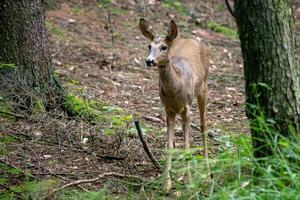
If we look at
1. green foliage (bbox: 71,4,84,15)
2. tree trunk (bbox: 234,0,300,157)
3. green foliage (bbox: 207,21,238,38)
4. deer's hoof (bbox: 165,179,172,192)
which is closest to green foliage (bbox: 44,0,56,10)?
green foliage (bbox: 71,4,84,15)

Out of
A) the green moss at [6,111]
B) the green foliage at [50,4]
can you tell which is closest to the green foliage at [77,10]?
the green foliage at [50,4]

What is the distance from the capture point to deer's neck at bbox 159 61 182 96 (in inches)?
239

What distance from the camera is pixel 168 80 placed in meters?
6.11

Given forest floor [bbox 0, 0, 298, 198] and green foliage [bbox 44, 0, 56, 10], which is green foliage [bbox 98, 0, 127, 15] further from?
green foliage [bbox 44, 0, 56, 10]

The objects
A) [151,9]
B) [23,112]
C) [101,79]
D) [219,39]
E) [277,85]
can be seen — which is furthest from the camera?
[151,9]

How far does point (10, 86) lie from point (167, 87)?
1.65 m

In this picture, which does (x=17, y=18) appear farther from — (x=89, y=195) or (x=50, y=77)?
(x=89, y=195)

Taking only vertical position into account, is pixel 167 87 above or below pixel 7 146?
above

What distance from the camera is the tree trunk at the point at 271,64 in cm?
433

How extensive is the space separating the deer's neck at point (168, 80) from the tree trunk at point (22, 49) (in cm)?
130

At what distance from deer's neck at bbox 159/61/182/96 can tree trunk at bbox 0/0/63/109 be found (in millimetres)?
1295

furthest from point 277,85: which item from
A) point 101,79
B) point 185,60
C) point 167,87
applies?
point 101,79

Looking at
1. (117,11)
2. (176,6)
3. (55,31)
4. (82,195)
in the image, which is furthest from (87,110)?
(176,6)

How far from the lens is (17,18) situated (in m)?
6.66
